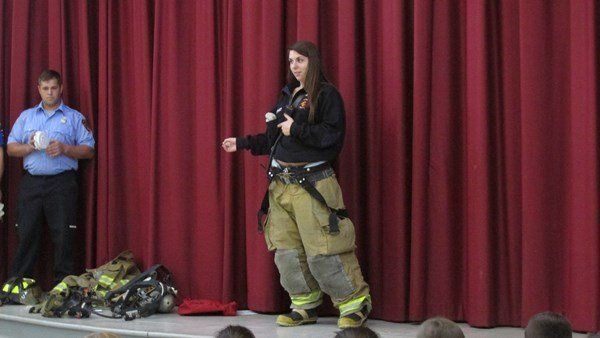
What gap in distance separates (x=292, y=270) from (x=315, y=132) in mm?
803

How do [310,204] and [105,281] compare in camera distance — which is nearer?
[310,204]

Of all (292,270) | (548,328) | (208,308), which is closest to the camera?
(548,328)

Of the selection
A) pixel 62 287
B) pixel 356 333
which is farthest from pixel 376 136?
pixel 356 333

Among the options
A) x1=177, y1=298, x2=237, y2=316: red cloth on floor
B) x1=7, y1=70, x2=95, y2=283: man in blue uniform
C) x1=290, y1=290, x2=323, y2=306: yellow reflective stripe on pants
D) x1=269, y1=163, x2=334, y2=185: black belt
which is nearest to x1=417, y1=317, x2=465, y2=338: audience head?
x1=269, y1=163, x2=334, y2=185: black belt

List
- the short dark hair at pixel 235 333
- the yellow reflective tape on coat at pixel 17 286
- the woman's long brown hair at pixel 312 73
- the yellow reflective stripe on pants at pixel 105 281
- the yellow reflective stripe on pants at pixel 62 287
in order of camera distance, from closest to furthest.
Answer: the short dark hair at pixel 235 333, the woman's long brown hair at pixel 312 73, the yellow reflective stripe on pants at pixel 62 287, the yellow reflective stripe on pants at pixel 105 281, the yellow reflective tape on coat at pixel 17 286

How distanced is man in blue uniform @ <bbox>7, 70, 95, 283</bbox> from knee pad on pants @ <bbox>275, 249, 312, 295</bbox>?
6.22ft

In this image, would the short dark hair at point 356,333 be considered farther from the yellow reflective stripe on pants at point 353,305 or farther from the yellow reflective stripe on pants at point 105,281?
the yellow reflective stripe on pants at point 105,281

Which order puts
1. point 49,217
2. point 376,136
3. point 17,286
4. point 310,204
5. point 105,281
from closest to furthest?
point 310,204 < point 376,136 < point 105,281 < point 17,286 < point 49,217

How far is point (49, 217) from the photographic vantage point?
20.5ft

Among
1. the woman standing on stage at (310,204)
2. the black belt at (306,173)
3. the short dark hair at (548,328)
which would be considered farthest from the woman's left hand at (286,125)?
the short dark hair at (548,328)

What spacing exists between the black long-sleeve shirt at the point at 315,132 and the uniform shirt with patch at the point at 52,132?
182cm

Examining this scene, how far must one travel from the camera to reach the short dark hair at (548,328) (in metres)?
2.66

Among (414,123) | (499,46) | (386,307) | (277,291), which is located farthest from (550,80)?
(277,291)

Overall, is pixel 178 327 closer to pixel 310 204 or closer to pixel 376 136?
pixel 310 204
